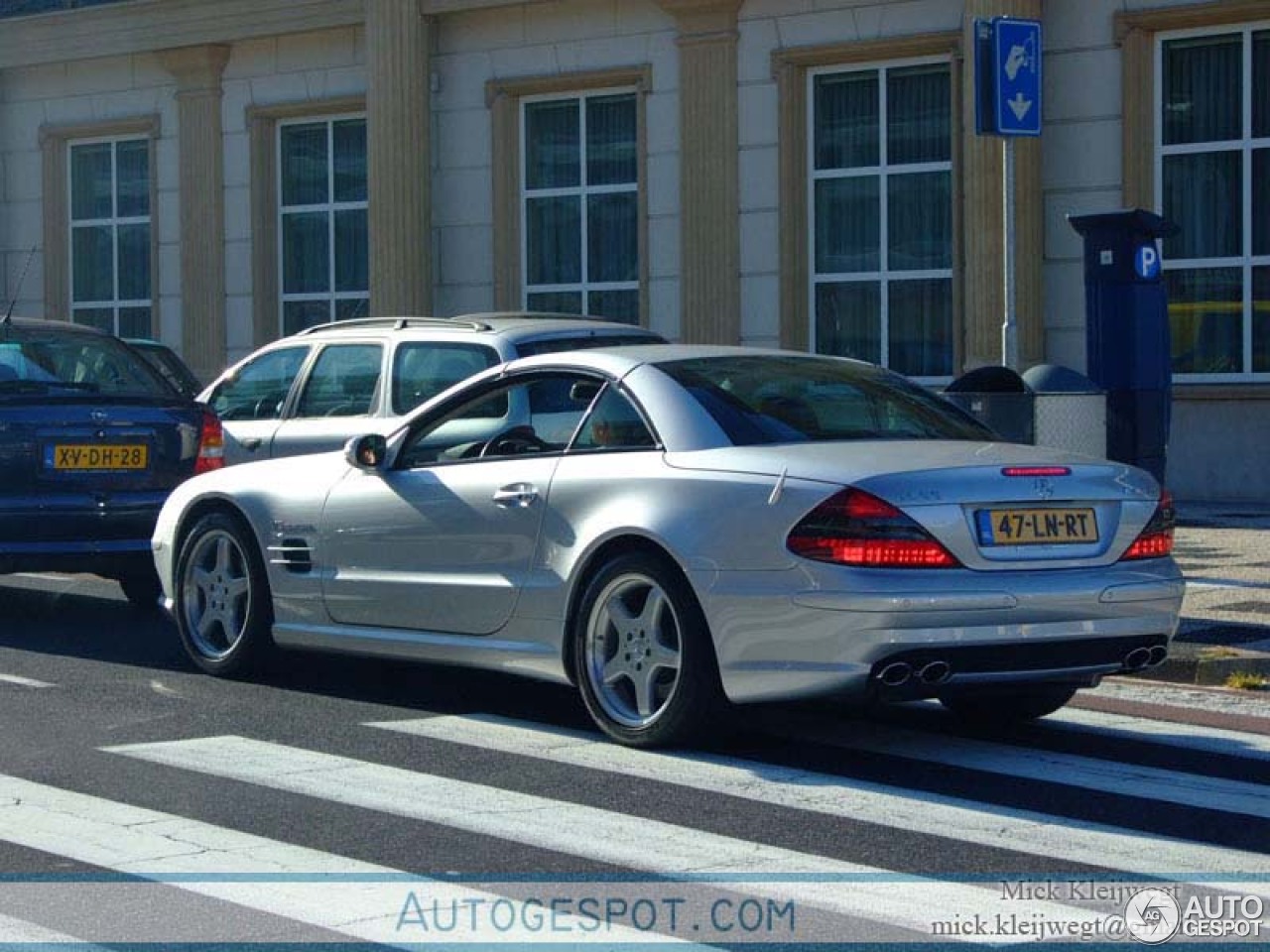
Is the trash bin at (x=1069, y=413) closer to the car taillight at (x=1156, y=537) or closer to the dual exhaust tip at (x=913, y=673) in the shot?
the car taillight at (x=1156, y=537)

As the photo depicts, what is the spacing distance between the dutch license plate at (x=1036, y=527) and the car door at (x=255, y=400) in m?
6.72

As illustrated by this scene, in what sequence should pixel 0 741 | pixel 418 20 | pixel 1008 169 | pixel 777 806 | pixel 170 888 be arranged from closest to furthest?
pixel 170 888 < pixel 777 806 < pixel 0 741 < pixel 1008 169 < pixel 418 20

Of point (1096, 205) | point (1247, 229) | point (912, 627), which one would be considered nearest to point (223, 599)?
point (912, 627)

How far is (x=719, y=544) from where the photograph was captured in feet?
A: 25.3

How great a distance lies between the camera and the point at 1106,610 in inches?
305

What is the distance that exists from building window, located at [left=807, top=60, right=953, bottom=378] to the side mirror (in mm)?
11799

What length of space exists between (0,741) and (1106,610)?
3.89 meters

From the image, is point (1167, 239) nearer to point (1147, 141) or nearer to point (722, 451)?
point (1147, 141)

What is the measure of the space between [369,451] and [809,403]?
6.23 ft

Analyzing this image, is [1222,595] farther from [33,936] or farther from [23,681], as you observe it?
[33,936]

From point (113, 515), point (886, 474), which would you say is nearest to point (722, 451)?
point (886, 474)

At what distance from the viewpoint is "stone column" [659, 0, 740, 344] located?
2128 centimetres

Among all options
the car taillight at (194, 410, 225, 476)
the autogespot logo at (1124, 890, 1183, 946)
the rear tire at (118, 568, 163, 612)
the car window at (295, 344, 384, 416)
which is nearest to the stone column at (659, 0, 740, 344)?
the car window at (295, 344, 384, 416)

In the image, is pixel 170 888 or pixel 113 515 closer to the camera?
pixel 170 888
